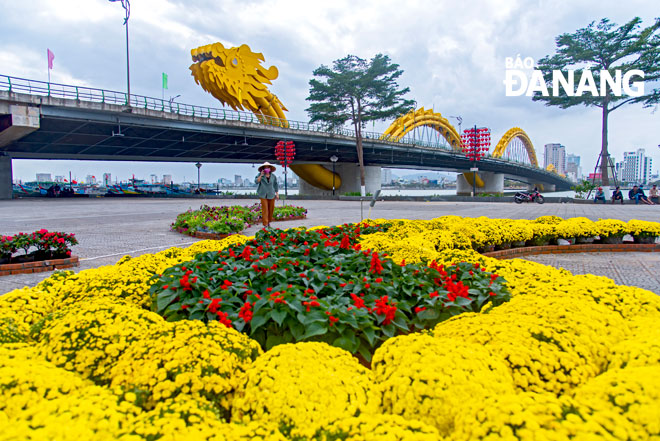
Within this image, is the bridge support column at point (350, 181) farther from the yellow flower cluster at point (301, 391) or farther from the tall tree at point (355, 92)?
the yellow flower cluster at point (301, 391)

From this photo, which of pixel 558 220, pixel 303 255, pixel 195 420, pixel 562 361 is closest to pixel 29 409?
pixel 195 420

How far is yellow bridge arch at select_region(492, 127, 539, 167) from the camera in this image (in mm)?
86625

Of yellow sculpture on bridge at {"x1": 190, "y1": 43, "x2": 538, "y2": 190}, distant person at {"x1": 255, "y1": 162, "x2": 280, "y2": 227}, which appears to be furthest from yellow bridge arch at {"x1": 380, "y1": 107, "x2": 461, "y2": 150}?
distant person at {"x1": 255, "y1": 162, "x2": 280, "y2": 227}

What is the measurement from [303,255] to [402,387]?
3260 mm

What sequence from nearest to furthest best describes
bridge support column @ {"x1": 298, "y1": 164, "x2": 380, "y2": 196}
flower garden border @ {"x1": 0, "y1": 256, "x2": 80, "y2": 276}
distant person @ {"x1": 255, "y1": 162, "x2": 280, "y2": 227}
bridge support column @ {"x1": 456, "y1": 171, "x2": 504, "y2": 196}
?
flower garden border @ {"x1": 0, "y1": 256, "x2": 80, "y2": 276}, distant person @ {"x1": 255, "y1": 162, "x2": 280, "y2": 227}, bridge support column @ {"x1": 298, "y1": 164, "x2": 380, "y2": 196}, bridge support column @ {"x1": 456, "y1": 171, "x2": 504, "y2": 196}

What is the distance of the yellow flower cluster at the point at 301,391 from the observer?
1.68 m

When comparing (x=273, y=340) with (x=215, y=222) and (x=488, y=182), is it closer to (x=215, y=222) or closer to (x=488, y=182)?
(x=215, y=222)

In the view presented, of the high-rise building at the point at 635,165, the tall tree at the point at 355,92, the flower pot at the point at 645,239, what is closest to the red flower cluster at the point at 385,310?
the flower pot at the point at 645,239

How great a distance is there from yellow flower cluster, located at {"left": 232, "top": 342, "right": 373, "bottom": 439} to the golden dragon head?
38.3 m

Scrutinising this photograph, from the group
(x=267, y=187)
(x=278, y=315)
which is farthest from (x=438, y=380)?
(x=267, y=187)

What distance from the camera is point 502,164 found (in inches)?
2498

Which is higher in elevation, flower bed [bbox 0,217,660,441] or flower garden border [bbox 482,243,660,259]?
flower bed [bbox 0,217,660,441]

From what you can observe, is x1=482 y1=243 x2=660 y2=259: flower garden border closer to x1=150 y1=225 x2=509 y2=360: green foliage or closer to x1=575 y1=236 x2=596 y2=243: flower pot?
x1=575 y1=236 x2=596 y2=243: flower pot

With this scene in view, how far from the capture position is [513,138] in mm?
90375
